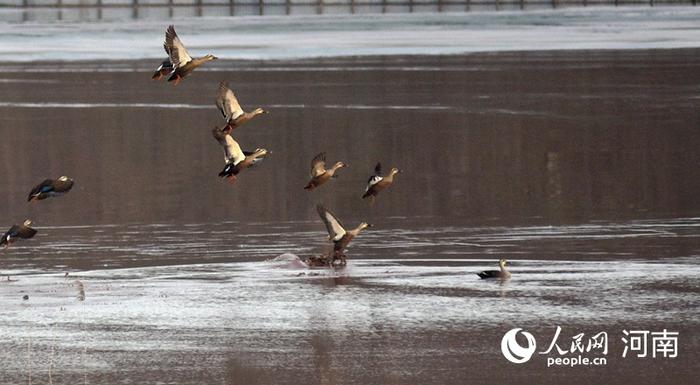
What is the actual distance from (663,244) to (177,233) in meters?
3.88

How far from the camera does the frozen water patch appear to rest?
116 feet

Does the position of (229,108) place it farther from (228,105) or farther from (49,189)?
(49,189)

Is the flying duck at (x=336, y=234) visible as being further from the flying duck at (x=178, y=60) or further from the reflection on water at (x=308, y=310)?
the flying duck at (x=178, y=60)

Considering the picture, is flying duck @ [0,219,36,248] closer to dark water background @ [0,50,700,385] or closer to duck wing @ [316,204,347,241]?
dark water background @ [0,50,700,385]

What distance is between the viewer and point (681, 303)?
1034cm

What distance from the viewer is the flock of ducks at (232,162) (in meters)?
11.1

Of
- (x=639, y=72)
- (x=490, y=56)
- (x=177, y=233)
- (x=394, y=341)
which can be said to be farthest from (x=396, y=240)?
(x=490, y=56)

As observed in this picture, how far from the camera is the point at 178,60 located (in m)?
11.6

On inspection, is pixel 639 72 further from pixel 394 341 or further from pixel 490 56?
pixel 394 341

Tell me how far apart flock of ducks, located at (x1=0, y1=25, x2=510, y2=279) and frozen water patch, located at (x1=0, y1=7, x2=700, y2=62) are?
21.3 m

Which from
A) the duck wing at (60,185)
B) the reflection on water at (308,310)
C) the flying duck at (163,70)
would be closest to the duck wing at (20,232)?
the duck wing at (60,185)

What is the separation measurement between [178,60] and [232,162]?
985mm

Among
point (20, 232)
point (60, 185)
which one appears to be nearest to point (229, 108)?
point (60, 185)

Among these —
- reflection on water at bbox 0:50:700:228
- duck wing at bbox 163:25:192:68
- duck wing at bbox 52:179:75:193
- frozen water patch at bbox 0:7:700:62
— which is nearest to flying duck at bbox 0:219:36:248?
duck wing at bbox 52:179:75:193
